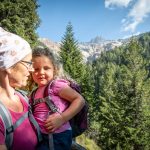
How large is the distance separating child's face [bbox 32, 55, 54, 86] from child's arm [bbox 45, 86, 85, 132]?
0.87 feet

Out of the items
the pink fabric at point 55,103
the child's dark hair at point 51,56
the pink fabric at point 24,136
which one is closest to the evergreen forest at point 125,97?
the child's dark hair at point 51,56

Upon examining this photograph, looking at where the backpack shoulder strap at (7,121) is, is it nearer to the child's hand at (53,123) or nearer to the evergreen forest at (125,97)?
the child's hand at (53,123)

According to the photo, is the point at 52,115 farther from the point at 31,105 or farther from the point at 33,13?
the point at 33,13

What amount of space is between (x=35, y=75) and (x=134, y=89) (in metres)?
33.5

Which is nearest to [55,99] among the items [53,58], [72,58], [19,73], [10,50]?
[53,58]

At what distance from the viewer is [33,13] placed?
1358 inches

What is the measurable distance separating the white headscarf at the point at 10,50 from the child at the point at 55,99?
0.62 metres

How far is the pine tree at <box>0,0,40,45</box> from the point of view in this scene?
31091 mm

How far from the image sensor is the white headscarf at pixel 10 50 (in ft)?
9.91

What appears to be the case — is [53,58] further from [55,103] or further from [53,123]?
[53,123]

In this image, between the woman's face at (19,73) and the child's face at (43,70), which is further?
the child's face at (43,70)

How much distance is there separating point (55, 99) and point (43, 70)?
0.39m

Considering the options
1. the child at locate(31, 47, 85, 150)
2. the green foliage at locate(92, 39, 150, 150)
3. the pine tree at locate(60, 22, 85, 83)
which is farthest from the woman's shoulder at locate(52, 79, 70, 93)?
the pine tree at locate(60, 22, 85, 83)

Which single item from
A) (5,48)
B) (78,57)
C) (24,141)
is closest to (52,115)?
(24,141)
